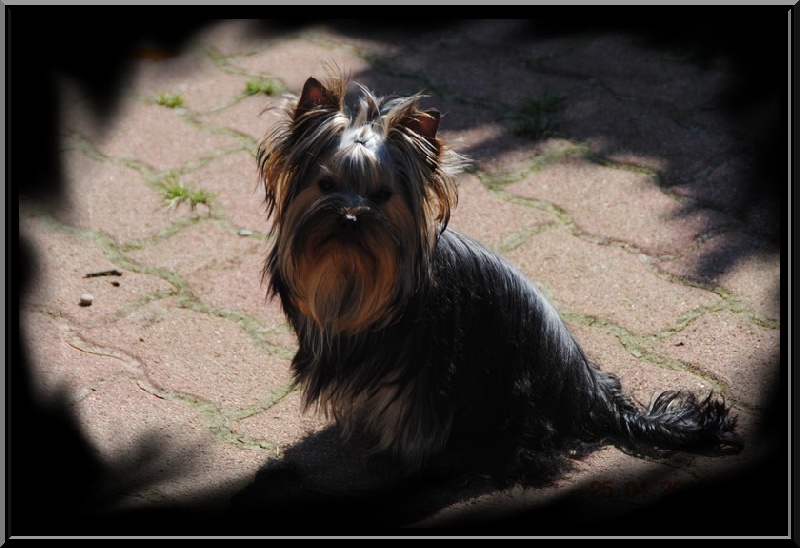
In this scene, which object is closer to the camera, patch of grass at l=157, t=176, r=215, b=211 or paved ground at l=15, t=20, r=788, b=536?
paved ground at l=15, t=20, r=788, b=536

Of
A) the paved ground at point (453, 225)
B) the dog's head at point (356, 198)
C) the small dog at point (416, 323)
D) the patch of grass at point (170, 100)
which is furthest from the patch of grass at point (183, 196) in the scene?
the dog's head at point (356, 198)

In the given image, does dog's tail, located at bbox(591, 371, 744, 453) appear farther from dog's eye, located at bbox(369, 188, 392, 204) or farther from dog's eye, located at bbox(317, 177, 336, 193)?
dog's eye, located at bbox(317, 177, 336, 193)

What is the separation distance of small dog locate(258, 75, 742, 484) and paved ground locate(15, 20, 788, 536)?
0.13m

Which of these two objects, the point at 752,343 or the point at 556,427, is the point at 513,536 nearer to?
the point at 556,427

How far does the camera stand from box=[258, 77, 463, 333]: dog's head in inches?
104

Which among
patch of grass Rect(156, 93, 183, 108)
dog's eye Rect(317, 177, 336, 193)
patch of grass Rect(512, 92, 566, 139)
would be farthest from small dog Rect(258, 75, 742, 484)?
patch of grass Rect(156, 93, 183, 108)

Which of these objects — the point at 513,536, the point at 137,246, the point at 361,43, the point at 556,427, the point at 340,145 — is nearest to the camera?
the point at 340,145

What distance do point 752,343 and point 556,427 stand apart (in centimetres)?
97

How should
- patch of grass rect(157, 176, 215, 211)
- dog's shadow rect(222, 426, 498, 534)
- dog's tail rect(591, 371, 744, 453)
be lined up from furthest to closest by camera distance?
patch of grass rect(157, 176, 215, 211)
dog's tail rect(591, 371, 744, 453)
dog's shadow rect(222, 426, 498, 534)

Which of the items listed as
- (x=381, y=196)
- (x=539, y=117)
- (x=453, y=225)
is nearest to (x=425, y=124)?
(x=381, y=196)

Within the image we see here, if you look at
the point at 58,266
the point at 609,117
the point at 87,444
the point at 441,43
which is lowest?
the point at 87,444

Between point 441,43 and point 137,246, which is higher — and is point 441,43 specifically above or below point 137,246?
above

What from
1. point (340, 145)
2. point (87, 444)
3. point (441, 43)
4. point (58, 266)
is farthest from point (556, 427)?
point (441, 43)

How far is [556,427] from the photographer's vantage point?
125 inches
